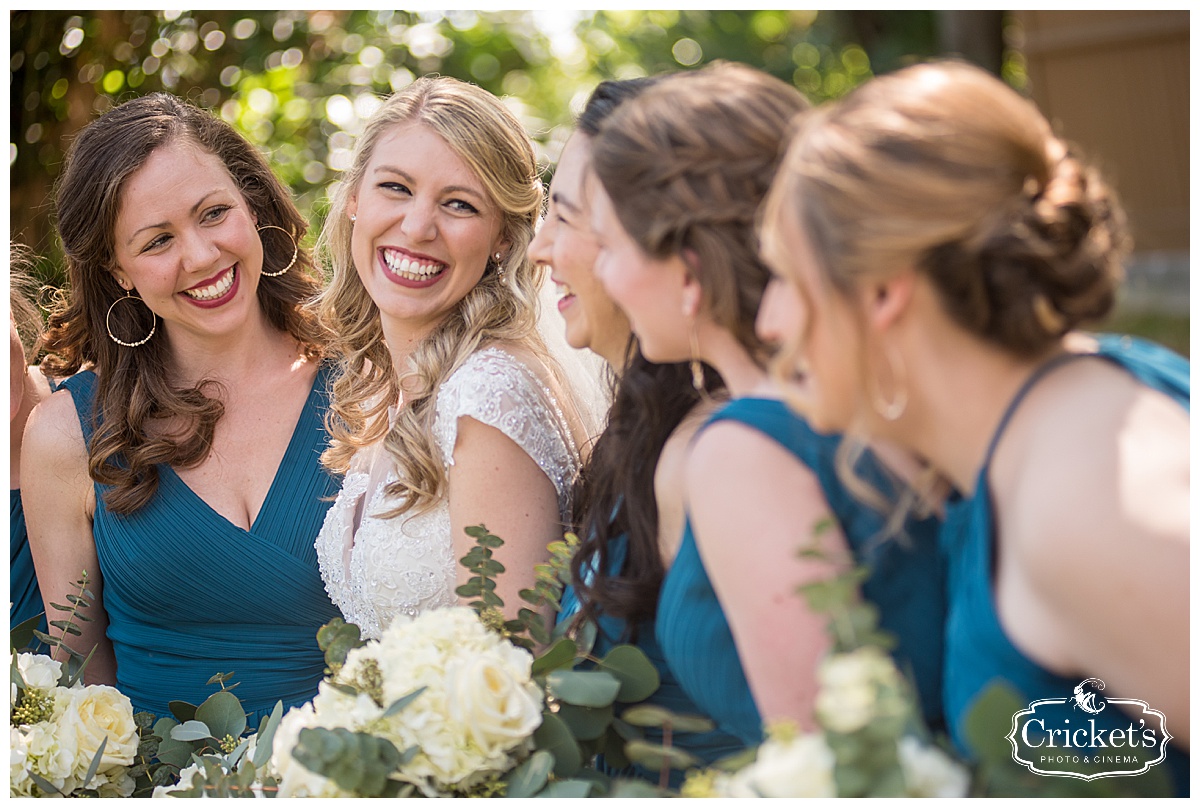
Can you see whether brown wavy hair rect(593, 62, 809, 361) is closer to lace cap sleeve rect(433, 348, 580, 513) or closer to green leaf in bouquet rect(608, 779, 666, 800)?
green leaf in bouquet rect(608, 779, 666, 800)

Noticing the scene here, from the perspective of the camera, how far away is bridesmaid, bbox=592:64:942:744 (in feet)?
4.83

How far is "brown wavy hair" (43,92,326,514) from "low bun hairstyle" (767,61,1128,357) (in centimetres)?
227

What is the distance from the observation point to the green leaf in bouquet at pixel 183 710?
232 centimetres

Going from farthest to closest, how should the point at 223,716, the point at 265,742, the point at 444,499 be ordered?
the point at 444,499 < the point at 223,716 < the point at 265,742

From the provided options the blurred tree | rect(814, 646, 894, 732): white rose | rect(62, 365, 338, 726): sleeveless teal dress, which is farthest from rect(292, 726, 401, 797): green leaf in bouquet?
the blurred tree

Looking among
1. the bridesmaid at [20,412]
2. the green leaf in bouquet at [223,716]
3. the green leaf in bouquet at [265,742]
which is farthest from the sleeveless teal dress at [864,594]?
the bridesmaid at [20,412]

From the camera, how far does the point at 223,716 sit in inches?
87.4

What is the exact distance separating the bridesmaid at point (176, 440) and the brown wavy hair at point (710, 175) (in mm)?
1686

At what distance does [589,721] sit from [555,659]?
0.11 metres

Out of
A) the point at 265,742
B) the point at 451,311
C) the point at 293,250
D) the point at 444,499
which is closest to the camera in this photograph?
the point at 265,742

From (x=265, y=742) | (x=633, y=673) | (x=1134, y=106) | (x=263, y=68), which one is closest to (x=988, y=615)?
(x=633, y=673)

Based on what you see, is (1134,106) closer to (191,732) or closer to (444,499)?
(444,499)

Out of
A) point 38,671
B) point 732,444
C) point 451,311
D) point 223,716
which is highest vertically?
point 732,444
